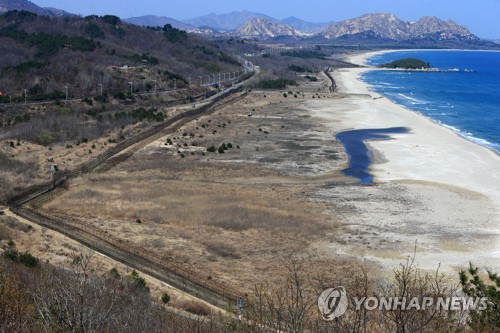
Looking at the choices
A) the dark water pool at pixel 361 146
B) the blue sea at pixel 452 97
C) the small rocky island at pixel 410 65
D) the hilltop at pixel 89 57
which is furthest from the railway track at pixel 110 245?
the small rocky island at pixel 410 65

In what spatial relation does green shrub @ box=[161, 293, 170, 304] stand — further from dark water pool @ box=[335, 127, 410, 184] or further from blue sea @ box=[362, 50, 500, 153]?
blue sea @ box=[362, 50, 500, 153]

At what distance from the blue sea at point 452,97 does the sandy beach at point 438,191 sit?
4376 millimetres

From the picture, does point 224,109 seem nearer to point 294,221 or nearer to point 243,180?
point 243,180

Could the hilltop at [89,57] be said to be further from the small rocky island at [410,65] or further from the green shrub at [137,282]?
the small rocky island at [410,65]

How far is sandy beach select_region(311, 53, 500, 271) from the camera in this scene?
94.7ft

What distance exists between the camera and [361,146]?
183ft

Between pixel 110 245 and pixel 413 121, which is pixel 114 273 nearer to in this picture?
pixel 110 245

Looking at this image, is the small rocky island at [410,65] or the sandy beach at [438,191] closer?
the sandy beach at [438,191]

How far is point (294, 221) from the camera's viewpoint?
105 ft

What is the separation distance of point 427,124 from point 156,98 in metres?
39.3

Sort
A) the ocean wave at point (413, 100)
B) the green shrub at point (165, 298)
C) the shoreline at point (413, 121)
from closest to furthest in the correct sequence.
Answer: the green shrub at point (165, 298) < the shoreline at point (413, 121) < the ocean wave at point (413, 100)

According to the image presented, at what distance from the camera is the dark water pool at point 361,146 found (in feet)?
147

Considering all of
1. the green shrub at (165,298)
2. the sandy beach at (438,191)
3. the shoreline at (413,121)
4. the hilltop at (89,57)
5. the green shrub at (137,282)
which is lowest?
the green shrub at (165,298)

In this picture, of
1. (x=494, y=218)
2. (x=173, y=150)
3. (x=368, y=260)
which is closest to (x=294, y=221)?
(x=368, y=260)
